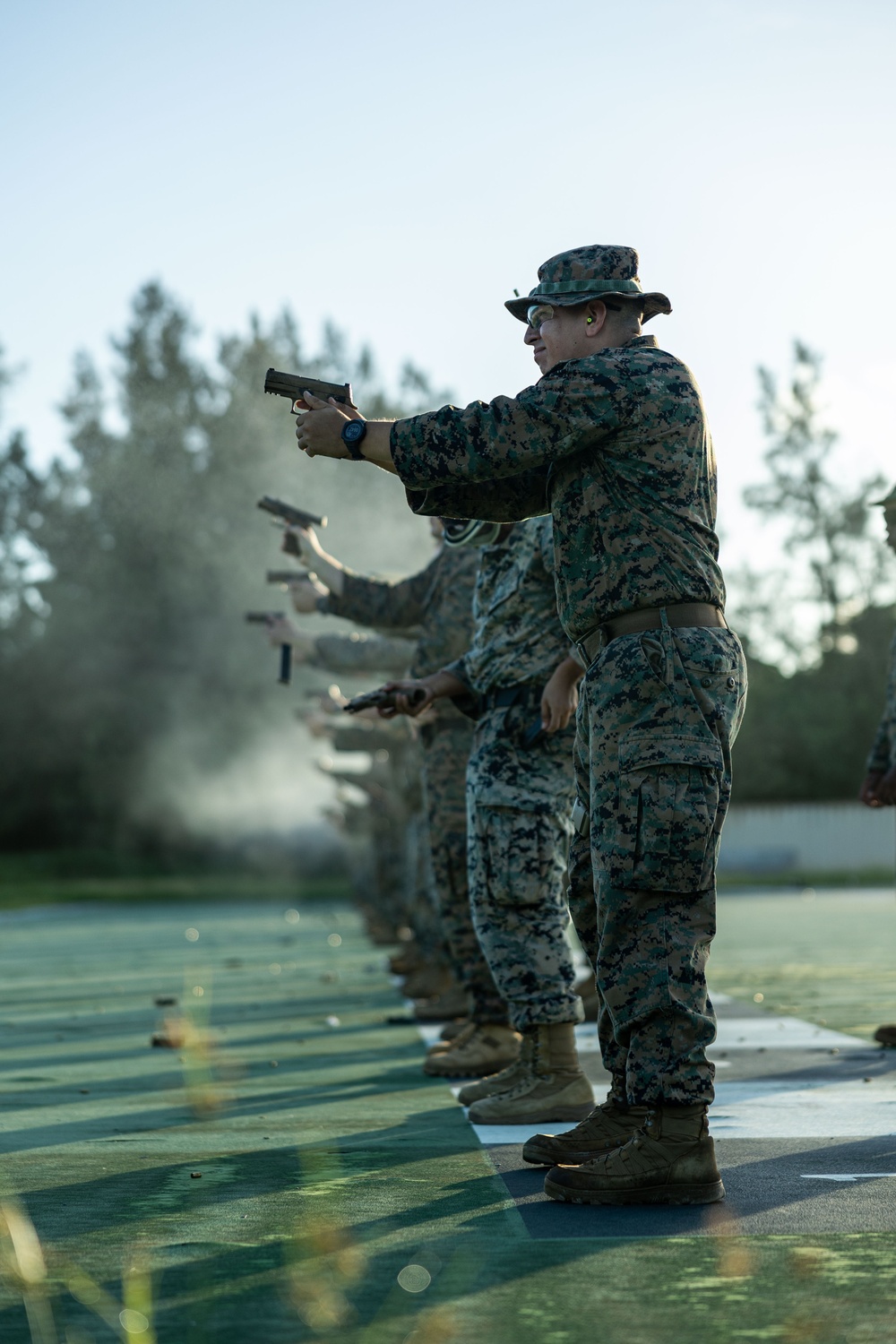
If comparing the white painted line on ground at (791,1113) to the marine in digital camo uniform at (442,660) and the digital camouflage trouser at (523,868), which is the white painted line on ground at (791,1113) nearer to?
the digital camouflage trouser at (523,868)

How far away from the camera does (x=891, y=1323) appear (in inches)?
94.1

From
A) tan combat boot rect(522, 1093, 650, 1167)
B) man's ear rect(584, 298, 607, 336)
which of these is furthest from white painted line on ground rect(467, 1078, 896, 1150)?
man's ear rect(584, 298, 607, 336)

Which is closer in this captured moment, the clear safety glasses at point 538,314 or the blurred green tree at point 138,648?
the clear safety glasses at point 538,314

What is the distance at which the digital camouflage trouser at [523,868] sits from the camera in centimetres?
462

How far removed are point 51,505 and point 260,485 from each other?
295 inches

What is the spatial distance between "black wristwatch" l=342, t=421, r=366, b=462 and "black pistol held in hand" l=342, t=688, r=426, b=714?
109 cm

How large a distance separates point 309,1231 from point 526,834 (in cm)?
178

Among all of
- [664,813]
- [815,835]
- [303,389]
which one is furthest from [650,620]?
[815,835]

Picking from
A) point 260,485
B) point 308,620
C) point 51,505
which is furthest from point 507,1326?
point 51,505

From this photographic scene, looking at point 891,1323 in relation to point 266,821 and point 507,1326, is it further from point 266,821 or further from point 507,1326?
point 266,821

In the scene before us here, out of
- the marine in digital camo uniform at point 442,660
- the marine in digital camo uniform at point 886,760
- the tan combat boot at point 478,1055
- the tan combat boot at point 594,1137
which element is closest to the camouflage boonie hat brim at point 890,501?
the marine in digital camo uniform at point 886,760

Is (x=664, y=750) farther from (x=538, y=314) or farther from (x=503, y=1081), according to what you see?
(x=503, y=1081)

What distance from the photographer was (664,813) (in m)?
3.37

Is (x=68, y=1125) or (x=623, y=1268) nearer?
(x=623, y=1268)
